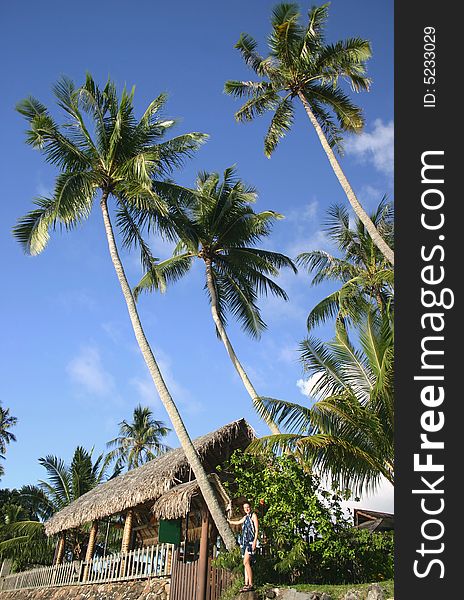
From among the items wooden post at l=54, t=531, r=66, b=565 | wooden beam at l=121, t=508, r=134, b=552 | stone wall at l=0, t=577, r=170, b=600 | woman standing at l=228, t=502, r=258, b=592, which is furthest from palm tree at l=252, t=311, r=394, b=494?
wooden post at l=54, t=531, r=66, b=565

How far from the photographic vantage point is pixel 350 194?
45.7 ft

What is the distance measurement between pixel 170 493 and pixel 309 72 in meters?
10.9

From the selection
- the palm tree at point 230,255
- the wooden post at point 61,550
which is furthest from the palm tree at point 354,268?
the wooden post at point 61,550

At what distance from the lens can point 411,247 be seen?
3.97 m

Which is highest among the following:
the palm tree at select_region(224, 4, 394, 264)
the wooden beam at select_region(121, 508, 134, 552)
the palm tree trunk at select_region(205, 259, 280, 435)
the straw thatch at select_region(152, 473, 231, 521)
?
the palm tree at select_region(224, 4, 394, 264)

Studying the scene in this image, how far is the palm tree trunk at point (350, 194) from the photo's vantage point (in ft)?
42.4

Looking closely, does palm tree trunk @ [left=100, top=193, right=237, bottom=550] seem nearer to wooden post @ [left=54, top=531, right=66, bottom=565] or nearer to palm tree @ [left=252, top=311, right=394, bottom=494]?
palm tree @ [left=252, top=311, right=394, bottom=494]

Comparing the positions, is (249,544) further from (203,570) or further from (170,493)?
(170,493)

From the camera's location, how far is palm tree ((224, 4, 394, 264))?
1505 centimetres

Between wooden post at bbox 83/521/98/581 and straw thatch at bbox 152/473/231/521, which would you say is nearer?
straw thatch at bbox 152/473/231/521

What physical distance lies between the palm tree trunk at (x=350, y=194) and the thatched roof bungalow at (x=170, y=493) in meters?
5.08

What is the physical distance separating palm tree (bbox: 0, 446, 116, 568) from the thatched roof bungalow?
625 cm

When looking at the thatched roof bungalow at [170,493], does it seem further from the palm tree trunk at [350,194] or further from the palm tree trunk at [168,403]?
the palm tree trunk at [350,194]

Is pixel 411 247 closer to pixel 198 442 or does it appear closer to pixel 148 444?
pixel 198 442
